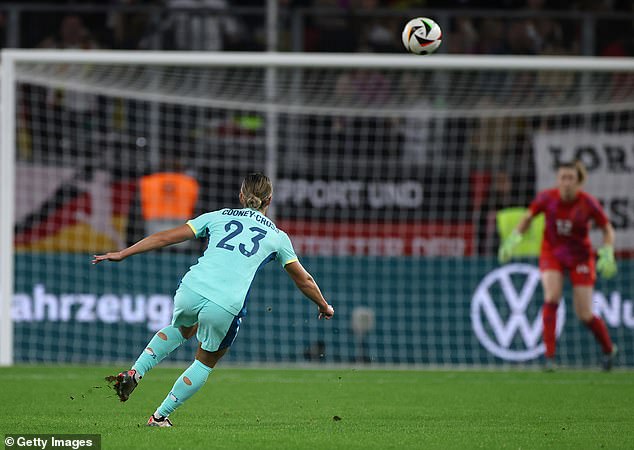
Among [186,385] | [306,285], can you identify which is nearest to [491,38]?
[306,285]

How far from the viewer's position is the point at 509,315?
13.9 metres

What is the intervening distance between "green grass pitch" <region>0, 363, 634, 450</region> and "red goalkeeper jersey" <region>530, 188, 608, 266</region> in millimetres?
1234

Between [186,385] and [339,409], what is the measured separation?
190 cm

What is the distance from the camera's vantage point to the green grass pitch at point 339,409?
21.7 feet

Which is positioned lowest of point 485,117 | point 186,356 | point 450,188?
point 186,356

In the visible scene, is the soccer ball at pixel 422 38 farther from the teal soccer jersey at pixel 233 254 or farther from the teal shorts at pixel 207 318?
the teal shorts at pixel 207 318

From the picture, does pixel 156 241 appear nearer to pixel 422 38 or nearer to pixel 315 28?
pixel 422 38

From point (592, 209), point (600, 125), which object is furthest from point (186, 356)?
point (600, 125)

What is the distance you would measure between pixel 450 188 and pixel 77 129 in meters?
4.97

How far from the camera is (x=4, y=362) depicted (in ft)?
41.1

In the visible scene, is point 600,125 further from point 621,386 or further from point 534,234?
point 621,386

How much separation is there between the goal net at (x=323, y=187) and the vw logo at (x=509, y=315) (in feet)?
0.06

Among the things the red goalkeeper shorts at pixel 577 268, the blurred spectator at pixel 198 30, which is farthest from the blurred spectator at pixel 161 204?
the red goalkeeper shorts at pixel 577 268

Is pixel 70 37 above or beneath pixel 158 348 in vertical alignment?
above
